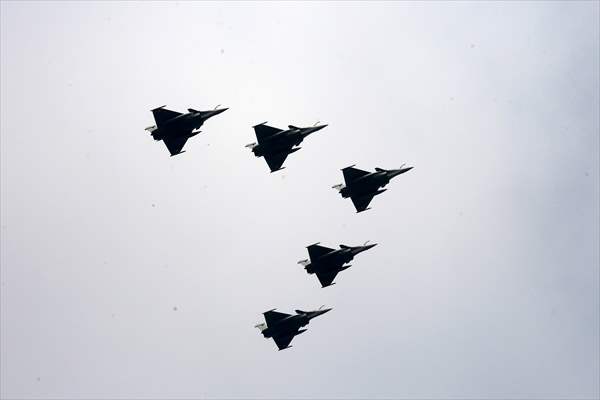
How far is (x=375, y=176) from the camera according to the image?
127500 mm

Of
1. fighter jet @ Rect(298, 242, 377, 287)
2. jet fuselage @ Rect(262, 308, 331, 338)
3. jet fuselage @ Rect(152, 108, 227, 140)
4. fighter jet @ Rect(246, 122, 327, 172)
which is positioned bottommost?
jet fuselage @ Rect(262, 308, 331, 338)

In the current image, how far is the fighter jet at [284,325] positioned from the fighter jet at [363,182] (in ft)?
47.1

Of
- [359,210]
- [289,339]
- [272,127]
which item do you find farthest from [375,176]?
[289,339]

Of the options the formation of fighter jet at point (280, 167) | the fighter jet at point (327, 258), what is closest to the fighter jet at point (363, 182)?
the formation of fighter jet at point (280, 167)

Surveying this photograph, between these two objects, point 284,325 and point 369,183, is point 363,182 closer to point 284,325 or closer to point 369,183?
point 369,183

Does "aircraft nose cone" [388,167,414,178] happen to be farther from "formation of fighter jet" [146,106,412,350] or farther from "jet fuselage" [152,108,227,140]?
"jet fuselage" [152,108,227,140]

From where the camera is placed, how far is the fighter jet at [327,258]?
127750 millimetres

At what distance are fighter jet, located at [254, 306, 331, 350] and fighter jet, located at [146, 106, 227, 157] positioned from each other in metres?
23.3

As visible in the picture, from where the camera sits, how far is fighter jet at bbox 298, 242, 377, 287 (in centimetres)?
12775

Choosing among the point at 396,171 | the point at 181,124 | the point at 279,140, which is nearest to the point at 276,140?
the point at 279,140

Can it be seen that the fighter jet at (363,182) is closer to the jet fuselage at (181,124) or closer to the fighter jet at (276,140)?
the fighter jet at (276,140)

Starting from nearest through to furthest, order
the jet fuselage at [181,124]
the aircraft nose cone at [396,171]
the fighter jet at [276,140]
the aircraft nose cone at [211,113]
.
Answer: the aircraft nose cone at [211,113] < the jet fuselage at [181,124] < the fighter jet at [276,140] < the aircraft nose cone at [396,171]

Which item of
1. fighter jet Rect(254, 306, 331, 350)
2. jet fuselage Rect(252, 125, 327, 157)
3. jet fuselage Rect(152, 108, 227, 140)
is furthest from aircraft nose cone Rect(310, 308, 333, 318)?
jet fuselage Rect(152, 108, 227, 140)

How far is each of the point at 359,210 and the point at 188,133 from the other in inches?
897
